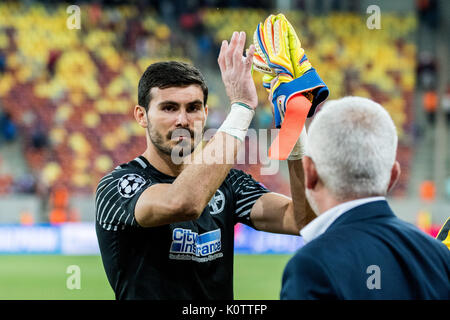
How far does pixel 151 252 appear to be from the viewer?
9.78 ft

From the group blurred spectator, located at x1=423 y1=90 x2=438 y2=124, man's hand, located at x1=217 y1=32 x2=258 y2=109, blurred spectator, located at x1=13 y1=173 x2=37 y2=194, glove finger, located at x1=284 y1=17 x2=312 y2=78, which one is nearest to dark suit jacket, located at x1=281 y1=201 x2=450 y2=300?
man's hand, located at x1=217 y1=32 x2=258 y2=109

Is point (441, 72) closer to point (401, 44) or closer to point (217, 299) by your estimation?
point (401, 44)

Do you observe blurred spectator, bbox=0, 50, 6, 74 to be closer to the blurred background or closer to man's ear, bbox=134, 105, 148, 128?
the blurred background

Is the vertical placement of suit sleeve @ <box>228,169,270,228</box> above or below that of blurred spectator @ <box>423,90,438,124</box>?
below

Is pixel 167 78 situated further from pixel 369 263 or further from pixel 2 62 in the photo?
pixel 2 62

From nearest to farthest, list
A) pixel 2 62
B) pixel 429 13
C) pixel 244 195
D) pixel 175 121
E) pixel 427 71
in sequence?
pixel 175 121, pixel 244 195, pixel 2 62, pixel 427 71, pixel 429 13

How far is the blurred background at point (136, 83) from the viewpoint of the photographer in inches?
610

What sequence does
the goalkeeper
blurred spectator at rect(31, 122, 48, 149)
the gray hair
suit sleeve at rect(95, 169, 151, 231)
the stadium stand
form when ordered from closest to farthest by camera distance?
the gray hair < the goalkeeper < suit sleeve at rect(95, 169, 151, 231) < blurred spectator at rect(31, 122, 48, 149) < the stadium stand

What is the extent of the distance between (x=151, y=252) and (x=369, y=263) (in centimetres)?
134

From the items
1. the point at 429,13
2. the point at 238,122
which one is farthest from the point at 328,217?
the point at 429,13

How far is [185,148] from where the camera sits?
10.4 feet

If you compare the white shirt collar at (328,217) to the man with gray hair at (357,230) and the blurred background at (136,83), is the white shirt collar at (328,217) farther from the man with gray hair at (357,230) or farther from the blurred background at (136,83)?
the blurred background at (136,83)

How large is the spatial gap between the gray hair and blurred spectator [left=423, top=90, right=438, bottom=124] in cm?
1709

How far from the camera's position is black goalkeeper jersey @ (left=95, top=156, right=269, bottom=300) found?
2.95m
